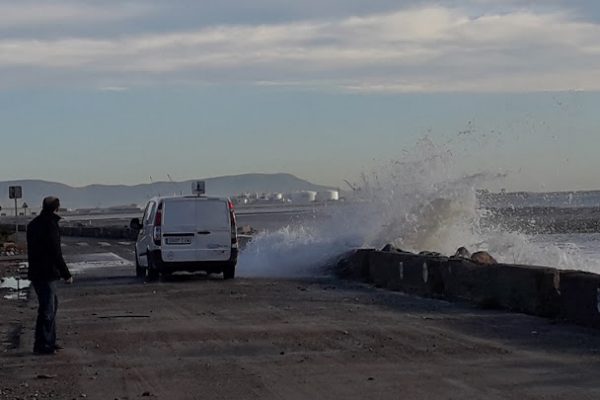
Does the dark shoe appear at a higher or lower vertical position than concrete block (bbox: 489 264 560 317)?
lower

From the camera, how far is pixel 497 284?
17500 millimetres

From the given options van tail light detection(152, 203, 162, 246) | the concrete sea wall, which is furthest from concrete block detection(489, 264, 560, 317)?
van tail light detection(152, 203, 162, 246)

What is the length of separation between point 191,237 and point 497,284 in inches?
365

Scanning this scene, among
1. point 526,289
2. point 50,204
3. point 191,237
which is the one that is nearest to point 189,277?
point 191,237

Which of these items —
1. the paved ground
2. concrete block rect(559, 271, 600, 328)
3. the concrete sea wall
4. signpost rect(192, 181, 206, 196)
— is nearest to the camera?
the paved ground

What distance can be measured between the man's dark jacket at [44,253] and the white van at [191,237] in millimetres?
11154

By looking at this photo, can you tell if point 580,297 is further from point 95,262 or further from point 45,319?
point 95,262

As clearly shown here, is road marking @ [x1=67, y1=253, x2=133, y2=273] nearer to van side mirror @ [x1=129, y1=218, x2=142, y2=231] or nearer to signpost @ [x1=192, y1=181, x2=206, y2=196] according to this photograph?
van side mirror @ [x1=129, y1=218, x2=142, y2=231]

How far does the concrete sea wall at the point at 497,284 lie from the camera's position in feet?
49.2

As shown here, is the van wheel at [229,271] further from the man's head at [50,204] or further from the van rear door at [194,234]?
the man's head at [50,204]

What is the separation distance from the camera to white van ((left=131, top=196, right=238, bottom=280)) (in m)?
25.0

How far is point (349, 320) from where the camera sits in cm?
1606

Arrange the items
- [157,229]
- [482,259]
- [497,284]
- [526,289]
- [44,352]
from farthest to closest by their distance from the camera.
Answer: [157,229], [482,259], [497,284], [526,289], [44,352]

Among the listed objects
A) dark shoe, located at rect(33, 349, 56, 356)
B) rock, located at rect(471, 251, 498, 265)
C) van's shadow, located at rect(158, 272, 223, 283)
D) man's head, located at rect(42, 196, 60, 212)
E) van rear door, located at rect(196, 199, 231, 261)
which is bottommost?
van's shadow, located at rect(158, 272, 223, 283)
